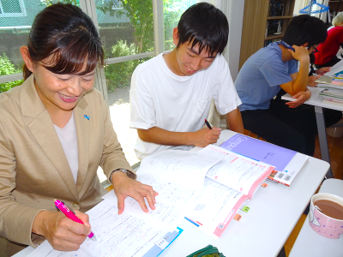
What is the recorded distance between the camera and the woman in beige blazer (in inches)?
24.7

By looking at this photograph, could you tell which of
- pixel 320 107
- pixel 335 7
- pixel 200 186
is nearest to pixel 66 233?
pixel 200 186

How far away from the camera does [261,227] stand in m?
0.64

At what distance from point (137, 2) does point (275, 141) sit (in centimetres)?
160

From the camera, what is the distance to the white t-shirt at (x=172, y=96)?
121cm

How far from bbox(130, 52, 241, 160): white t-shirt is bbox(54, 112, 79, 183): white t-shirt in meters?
0.35

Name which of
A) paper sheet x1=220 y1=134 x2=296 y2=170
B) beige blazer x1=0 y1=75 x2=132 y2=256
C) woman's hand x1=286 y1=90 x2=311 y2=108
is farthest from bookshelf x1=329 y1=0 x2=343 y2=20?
beige blazer x1=0 y1=75 x2=132 y2=256

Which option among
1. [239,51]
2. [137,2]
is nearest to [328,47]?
[239,51]

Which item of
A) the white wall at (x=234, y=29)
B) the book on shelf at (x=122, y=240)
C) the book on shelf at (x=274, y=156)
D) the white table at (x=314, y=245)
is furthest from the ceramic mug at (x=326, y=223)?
the white wall at (x=234, y=29)

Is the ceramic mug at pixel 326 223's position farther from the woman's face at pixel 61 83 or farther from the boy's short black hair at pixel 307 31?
the boy's short black hair at pixel 307 31

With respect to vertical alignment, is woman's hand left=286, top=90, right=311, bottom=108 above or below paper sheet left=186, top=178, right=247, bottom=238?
below

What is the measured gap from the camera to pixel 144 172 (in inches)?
34.0

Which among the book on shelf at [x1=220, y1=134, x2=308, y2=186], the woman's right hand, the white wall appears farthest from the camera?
the white wall

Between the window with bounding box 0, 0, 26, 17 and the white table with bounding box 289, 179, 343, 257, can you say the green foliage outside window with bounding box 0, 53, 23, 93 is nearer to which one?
the window with bounding box 0, 0, 26, 17

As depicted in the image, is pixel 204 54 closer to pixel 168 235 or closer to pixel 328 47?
pixel 168 235
